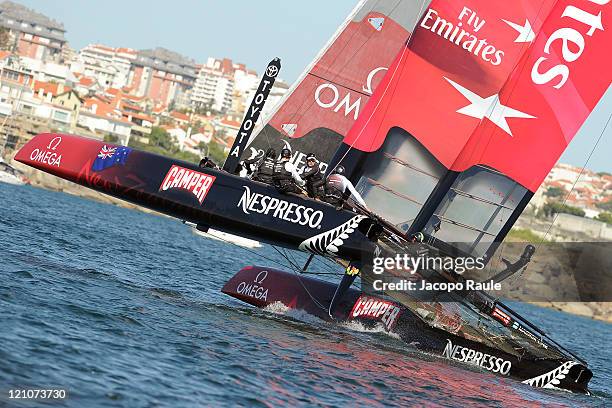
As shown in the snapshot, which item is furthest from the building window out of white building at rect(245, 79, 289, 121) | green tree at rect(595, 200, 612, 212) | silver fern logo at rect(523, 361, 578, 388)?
green tree at rect(595, 200, 612, 212)

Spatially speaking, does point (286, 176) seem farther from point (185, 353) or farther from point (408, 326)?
point (185, 353)

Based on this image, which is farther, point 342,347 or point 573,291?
point 573,291

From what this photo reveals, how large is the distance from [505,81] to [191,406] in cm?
861

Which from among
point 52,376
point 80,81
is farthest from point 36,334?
point 80,81

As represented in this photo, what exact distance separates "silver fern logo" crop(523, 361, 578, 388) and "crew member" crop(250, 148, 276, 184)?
444 cm

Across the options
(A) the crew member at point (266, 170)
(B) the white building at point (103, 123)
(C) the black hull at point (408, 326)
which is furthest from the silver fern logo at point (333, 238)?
(B) the white building at point (103, 123)

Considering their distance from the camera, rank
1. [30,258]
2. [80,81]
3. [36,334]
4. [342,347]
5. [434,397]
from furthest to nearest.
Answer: [80,81] → [30,258] → [342,347] → [434,397] → [36,334]

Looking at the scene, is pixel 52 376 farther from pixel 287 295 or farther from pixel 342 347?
pixel 287 295

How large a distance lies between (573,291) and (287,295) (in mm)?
4462

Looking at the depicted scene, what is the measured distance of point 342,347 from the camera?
1369 cm

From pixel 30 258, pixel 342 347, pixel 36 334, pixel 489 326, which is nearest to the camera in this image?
pixel 36 334

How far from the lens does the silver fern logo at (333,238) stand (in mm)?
13711

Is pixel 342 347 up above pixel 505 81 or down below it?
below

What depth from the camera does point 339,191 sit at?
14141 millimetres
